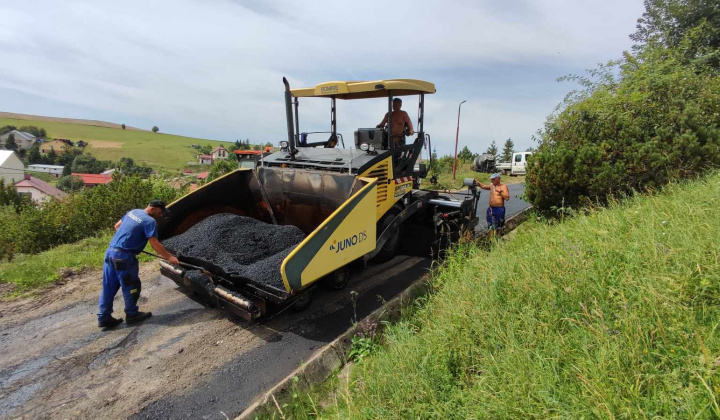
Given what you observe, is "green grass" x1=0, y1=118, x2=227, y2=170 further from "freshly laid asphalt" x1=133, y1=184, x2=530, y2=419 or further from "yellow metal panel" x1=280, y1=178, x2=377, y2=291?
"yellow metal panel" x1=280, y1=178, x2=377, y2=291

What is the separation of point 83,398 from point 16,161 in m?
81.2

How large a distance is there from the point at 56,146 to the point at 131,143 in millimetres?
16594

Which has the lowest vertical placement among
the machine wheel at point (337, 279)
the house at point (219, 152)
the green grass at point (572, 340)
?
the machine wheel at point (337, 279)

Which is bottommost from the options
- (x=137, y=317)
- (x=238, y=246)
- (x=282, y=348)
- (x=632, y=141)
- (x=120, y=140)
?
(x=282, y=348)

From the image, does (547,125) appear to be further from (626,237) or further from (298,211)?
(298,211)

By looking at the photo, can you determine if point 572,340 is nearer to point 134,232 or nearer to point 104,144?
point 134,232

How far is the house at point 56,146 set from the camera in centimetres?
8900

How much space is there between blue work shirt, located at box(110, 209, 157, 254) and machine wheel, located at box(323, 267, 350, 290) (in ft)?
6.59

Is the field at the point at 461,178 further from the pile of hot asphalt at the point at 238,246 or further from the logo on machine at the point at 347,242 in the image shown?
the pile of hot asphalt at the point at 238,246

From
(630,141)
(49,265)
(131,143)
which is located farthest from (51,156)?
(630,141)

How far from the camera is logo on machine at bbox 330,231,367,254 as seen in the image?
146 inches

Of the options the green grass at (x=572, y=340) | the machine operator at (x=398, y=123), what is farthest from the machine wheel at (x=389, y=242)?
the green grass at (x=572, y=340)

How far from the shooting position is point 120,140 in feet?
320

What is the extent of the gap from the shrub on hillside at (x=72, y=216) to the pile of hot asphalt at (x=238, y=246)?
19.3 feet
